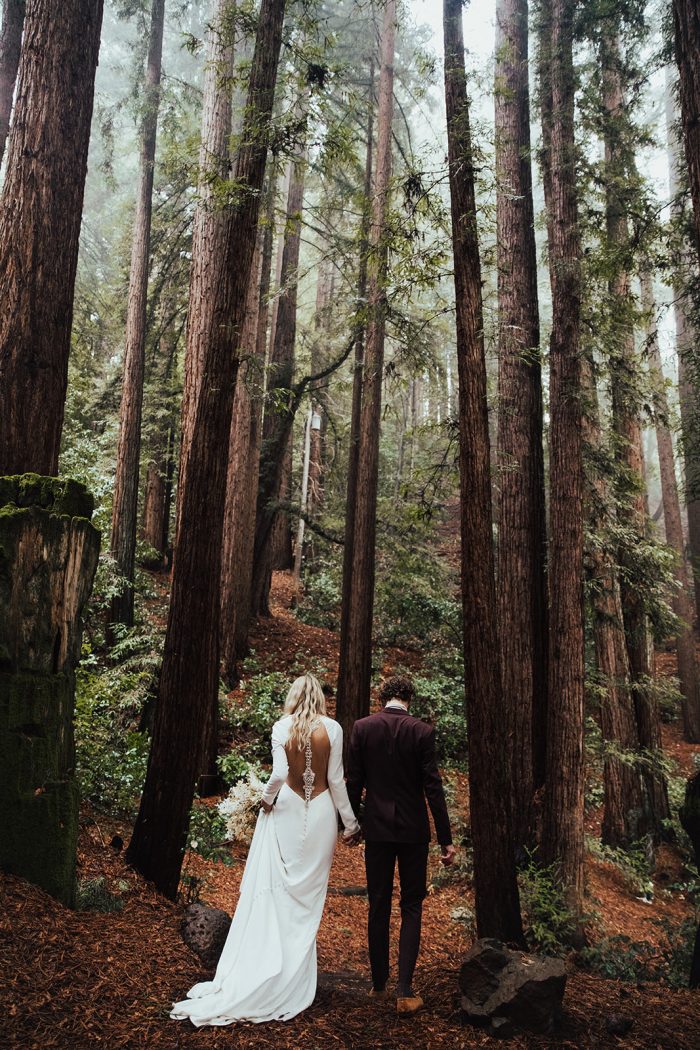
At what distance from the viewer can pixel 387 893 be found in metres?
4.76

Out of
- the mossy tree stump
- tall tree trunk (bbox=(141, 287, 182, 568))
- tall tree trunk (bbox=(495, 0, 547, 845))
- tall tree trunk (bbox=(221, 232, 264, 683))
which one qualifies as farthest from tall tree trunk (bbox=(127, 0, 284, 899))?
tall tree trunk (bbox=(141, 287, 182, 568))

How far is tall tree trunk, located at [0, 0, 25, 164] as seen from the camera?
32.6 ft

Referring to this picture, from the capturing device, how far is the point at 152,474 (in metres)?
20.2

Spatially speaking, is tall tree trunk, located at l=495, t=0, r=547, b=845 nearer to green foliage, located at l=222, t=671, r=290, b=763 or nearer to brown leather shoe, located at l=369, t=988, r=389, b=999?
A: green foliage, located at l=222, t=671, r=290, b=763

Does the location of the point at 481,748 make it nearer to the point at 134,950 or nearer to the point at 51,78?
the point at 134,950

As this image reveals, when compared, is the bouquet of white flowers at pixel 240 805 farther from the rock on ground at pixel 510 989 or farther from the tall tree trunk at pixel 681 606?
the tall tree trunk at pixel 681 606

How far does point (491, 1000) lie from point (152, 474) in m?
17.9

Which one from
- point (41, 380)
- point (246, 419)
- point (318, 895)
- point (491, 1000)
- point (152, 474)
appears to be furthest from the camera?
point (152, 474)

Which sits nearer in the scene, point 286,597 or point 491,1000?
point 491,1000

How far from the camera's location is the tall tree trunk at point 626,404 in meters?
8.70

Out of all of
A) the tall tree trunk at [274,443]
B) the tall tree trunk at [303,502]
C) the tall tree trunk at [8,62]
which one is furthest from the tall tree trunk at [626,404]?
the tall tree trunk at [303,502]

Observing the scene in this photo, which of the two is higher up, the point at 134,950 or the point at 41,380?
the point at 41,380

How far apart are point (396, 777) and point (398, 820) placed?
282 mm

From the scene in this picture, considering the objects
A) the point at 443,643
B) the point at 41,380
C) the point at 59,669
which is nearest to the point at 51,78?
the point at 41,380
